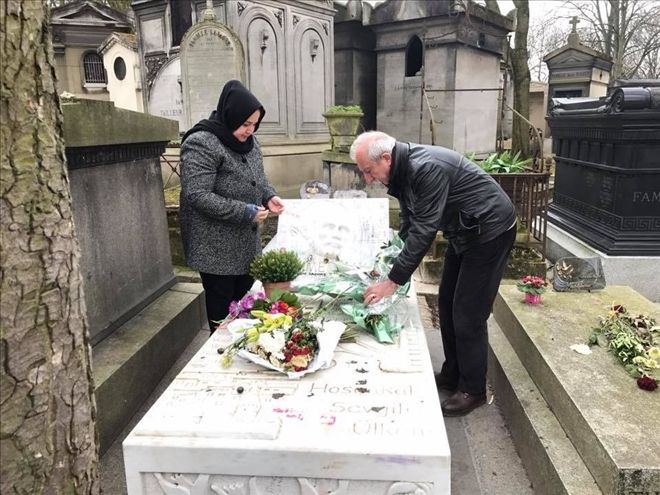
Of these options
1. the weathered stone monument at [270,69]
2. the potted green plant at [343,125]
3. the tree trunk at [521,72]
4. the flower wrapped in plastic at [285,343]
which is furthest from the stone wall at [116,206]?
the tree trunk at [521,72]

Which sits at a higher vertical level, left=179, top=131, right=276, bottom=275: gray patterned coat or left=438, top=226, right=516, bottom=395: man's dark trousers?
left=179, top=131, right=276, bottom=275: gray patterned coat

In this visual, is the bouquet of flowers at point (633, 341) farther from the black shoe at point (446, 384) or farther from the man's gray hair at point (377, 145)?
the man's gray hair at point (377, 145)

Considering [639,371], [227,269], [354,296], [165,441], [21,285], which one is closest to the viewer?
[21,285]

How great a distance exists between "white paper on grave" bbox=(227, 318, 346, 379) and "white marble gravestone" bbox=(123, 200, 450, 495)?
96 mm

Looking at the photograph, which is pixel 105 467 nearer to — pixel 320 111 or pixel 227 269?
pixel 227 269

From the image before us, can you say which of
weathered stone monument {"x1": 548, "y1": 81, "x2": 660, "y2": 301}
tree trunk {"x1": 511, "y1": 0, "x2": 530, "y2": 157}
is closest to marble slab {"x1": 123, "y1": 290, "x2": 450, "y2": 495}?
weathered stone monument {"x1": 548, "y1": 81, "x2": 660, "y2": 301}

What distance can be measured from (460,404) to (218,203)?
1710 millimetres

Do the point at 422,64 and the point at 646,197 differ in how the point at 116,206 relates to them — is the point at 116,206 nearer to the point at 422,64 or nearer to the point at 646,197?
the point at 646,197

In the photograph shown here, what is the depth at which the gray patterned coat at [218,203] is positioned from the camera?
2969 millimetres

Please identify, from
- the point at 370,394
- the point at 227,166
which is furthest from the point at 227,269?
the point at 370,394

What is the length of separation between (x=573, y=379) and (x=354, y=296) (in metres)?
1.13

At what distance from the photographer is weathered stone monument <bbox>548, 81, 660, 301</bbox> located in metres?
4.74

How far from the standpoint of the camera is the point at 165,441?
6.19 ft

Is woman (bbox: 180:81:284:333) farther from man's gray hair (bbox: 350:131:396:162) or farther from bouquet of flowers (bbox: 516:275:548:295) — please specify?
bouquet of flowers (bbox: 516:275:548:295)
